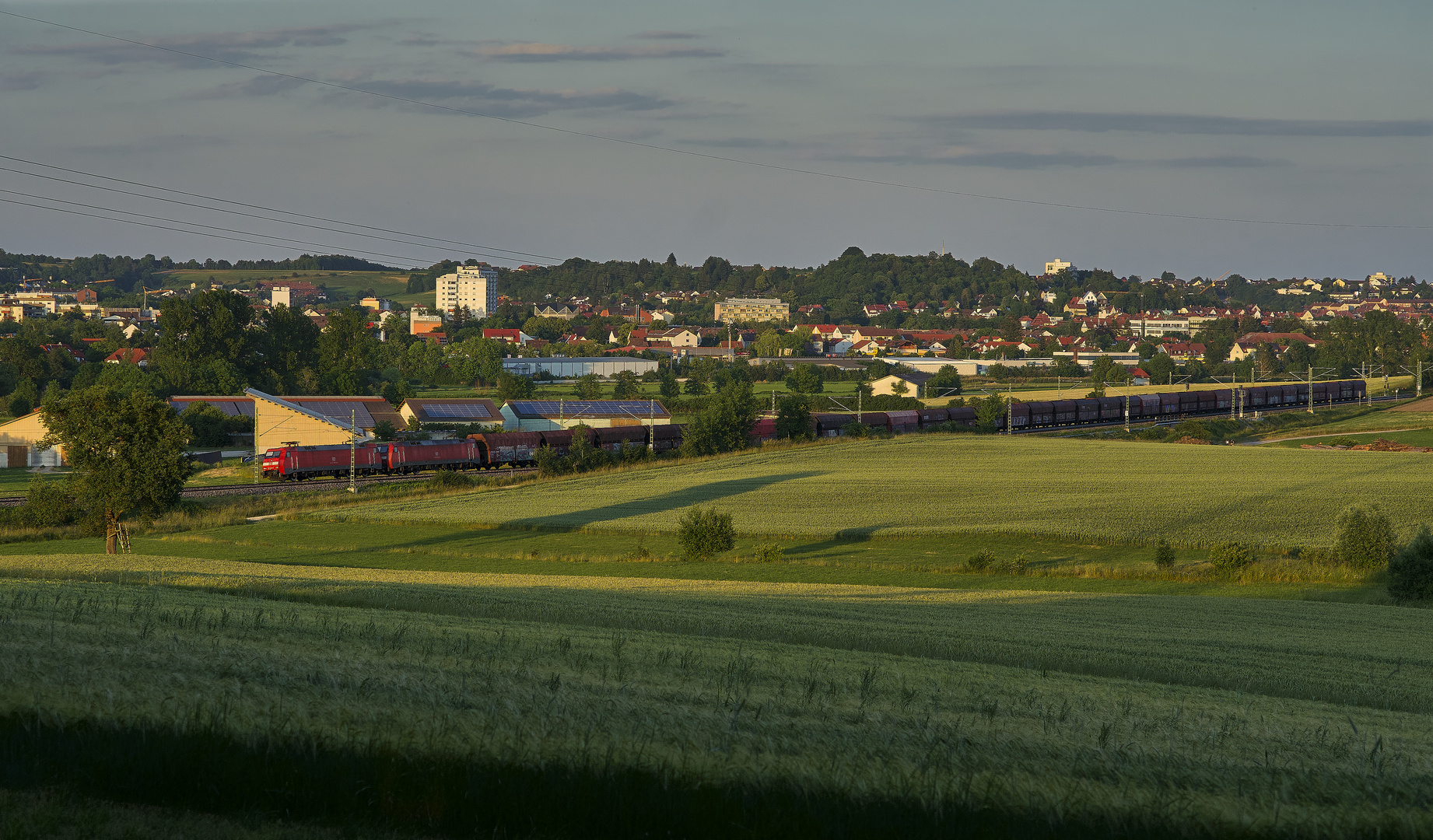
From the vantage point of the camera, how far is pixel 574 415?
357ft

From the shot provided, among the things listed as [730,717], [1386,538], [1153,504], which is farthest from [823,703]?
[1153,504]

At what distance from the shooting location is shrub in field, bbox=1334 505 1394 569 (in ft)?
121

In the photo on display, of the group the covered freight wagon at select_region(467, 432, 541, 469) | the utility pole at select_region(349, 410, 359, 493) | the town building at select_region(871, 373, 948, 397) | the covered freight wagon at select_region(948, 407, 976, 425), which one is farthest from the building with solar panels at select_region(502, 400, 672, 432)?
the town building at select_region(871, 373, 948, 397)

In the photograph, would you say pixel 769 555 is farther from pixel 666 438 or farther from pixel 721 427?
pixel 666 438

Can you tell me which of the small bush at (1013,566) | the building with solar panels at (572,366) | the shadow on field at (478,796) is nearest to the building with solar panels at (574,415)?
the building with solar panels at (572,366)

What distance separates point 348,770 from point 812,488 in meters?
54.9

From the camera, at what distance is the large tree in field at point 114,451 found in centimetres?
4272

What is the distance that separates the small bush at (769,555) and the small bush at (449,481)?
2894 cm

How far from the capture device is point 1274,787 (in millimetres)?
8500

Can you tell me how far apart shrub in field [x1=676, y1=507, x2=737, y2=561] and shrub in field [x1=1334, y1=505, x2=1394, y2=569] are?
21.8 m

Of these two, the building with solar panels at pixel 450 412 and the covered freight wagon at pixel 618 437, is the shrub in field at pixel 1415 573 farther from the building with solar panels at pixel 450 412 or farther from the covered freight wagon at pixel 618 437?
the building with solar panels at pixel 450 412

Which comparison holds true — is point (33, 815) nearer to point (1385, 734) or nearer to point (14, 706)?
point (14, 706)

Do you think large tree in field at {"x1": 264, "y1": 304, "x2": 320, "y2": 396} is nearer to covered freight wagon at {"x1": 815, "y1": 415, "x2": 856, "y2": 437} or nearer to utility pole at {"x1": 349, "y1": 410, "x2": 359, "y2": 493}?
utility pole at {"x1": 349, "y1": 410, "x2": 359, "y2": 493}

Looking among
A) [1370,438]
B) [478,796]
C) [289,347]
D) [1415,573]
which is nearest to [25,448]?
[289,347]
